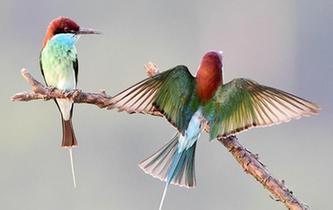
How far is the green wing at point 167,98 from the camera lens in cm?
217

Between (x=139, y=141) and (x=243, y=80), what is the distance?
11.4m

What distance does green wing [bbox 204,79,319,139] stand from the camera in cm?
216

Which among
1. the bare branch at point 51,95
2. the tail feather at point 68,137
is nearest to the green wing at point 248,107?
the bare branch at point 51,95

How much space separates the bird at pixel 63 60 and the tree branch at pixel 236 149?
0.30 m

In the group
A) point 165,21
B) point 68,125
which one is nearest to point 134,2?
point 165,21

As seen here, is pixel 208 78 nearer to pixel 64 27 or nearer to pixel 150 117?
pixel 64 27

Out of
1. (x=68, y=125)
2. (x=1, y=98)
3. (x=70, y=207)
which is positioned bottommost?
(x=70, y=207)

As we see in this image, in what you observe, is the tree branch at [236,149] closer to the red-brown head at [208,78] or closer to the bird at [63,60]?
the red-brown head at [208,78]

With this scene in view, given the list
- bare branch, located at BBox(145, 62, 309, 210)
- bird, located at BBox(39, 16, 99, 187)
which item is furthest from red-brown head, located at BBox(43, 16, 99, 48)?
bare branch, located at BBox(145, 62, 309, 210)

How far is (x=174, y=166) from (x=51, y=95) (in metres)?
0.25

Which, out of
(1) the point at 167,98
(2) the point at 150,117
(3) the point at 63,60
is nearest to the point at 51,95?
(1) the point at 167,98

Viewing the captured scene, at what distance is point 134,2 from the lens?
17.7 m

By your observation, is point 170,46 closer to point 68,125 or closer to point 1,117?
point 1,117

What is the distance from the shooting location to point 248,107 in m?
2.23
